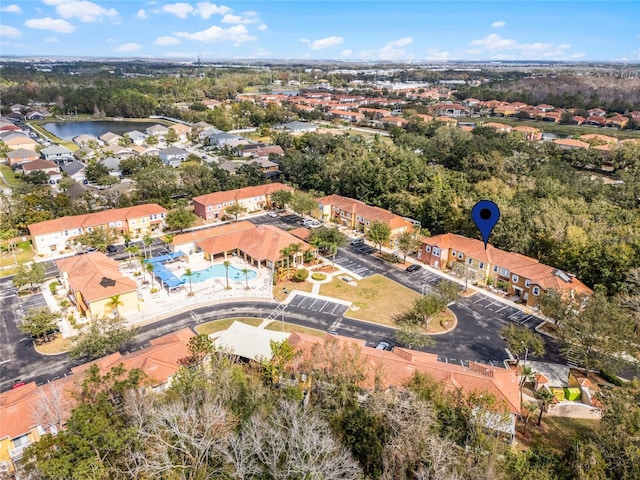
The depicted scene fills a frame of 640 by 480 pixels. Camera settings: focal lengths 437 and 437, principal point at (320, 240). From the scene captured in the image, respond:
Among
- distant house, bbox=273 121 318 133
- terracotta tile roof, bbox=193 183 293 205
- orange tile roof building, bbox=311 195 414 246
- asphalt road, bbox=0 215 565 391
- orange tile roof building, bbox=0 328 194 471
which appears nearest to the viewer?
orange tile roof building, bbox=0 328 194 471

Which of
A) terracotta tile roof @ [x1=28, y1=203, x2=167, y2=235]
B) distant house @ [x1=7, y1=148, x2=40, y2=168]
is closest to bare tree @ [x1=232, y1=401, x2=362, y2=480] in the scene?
terracotta tile roof @ [x1=28, y1=203, x2=167, y2=235]

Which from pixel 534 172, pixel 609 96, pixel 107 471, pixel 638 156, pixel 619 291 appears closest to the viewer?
pixel 107 471

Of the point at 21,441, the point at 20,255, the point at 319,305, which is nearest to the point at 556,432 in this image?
the point at 319,305

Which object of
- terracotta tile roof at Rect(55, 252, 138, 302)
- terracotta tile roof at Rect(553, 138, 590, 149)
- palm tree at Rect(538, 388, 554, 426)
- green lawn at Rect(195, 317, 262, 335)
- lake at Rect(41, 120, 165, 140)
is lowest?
green lawn at Rect(195, 317, 262, 335)

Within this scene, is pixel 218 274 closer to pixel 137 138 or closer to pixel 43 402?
pixel 43 402

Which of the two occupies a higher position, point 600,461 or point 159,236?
point 600,461

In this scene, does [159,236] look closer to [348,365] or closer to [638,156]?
[348,365]

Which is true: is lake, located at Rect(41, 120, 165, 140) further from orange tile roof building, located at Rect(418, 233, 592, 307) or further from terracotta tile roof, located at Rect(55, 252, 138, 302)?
orange tile roof building, located at Rect(418, 233, 592, 307)

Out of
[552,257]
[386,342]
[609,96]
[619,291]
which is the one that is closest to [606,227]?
[552,257]
